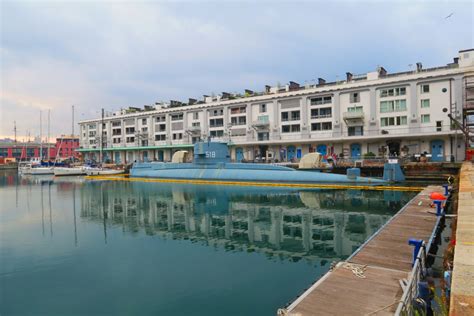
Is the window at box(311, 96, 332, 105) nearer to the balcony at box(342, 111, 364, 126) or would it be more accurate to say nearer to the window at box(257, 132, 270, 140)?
the balcony at box(342, 111, 364, 126)

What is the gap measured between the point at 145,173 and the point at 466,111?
34.3 m

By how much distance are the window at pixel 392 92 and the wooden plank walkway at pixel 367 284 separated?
3677 cm

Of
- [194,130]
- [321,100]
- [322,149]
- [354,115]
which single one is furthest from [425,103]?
[194,130]

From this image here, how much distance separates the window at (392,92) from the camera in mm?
41684

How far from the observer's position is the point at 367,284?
6.11 m

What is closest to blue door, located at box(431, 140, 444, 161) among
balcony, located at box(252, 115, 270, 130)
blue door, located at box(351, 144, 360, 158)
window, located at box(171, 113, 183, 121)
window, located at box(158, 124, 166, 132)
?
blue door, located at box(351, 144, 360, 158)

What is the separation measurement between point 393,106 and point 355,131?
5634 millimetres

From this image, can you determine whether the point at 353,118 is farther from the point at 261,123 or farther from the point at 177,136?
the point at 177,136

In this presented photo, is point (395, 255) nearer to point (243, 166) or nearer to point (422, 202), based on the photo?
point (422, 202)

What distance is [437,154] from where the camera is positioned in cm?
3956

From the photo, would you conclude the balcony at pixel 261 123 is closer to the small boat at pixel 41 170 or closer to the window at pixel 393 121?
the window at pixel 393 121

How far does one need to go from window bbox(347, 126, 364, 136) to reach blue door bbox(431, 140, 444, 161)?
8454 millimetres

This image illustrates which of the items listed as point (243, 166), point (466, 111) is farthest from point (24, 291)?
point (466, 111)

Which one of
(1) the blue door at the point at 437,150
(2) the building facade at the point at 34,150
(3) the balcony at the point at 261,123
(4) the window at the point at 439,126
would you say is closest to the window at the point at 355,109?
(4) the window at the point at 439,126
